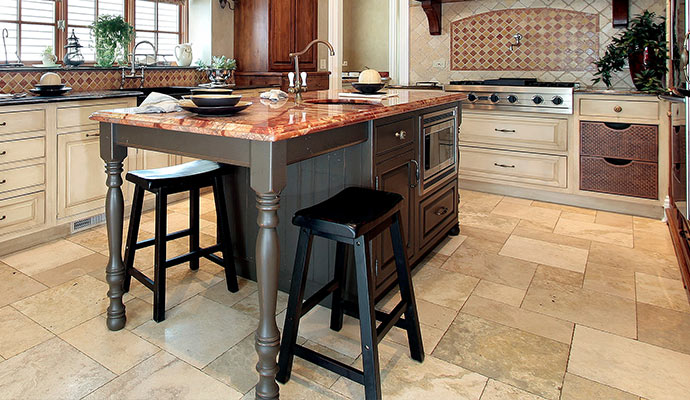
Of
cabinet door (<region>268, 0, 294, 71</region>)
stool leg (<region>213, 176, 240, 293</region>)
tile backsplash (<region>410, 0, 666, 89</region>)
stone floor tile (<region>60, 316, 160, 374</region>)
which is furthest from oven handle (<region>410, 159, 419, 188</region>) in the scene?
cabinet door (<region>268, 0, 294, 71</region>)

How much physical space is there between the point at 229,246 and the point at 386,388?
1.08m

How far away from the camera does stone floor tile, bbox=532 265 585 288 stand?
2.66m

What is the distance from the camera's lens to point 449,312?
2.29 metres

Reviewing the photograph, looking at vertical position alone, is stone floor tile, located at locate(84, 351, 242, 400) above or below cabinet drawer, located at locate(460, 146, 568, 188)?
below

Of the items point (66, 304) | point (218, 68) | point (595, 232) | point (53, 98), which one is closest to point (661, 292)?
point (595, 232)

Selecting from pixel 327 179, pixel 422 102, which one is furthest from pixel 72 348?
pixel 422 102

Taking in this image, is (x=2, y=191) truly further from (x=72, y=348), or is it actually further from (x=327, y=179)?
(x=327, y=179)

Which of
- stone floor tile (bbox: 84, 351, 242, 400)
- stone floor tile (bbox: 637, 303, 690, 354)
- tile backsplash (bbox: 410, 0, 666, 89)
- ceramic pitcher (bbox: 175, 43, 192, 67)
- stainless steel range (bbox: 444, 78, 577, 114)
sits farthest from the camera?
ceramic pitcher (bbox: 175, 43, 192, 67)

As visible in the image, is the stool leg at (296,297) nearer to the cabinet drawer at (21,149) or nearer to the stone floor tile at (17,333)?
the stone floor tile at (17,333)

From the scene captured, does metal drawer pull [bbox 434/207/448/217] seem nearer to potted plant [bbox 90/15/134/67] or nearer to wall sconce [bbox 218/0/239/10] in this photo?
potted plant [bbox 90/15/134/67]

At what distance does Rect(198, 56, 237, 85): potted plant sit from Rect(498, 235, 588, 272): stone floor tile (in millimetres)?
3133

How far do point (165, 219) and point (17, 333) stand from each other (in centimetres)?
74

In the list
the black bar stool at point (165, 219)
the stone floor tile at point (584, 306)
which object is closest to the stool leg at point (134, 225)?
the black bar stool at point (165, 219)

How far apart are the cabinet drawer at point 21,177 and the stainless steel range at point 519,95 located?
3293 millimetres
